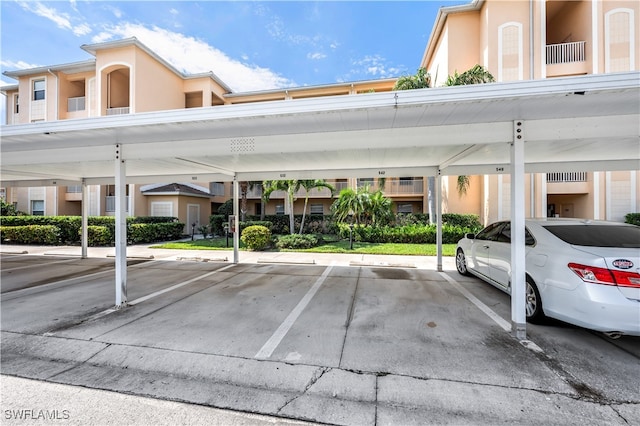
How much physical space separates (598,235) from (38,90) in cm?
2903

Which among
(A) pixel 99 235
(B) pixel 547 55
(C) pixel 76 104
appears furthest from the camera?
(C) pixel 76 104

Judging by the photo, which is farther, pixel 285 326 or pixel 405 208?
pixel 405 208

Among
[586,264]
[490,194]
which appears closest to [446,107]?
[586,264]

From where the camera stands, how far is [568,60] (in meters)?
12.9

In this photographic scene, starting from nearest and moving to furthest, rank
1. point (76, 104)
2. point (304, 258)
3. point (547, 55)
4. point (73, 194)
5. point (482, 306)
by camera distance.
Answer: point (482, 306) < point (304, 258) < point (547, 55) < point (73, 194) < point (76, 104)

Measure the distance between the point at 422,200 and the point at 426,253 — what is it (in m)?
9.75

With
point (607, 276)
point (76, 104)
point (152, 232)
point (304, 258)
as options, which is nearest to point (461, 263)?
point (607, 276)

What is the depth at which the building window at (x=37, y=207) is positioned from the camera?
17844mm

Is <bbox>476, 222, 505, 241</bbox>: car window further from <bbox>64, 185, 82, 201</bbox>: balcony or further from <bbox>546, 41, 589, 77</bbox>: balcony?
<bbox>64, 185, 82, 201</bbox>: balcony

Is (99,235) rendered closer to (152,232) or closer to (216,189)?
(152,232)

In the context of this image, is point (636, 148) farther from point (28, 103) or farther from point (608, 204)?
point (28, 103)

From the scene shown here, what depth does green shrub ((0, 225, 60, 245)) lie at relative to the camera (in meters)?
13.3

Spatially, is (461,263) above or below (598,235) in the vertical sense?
below

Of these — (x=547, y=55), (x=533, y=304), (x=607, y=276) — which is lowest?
(x=533, y=304)
